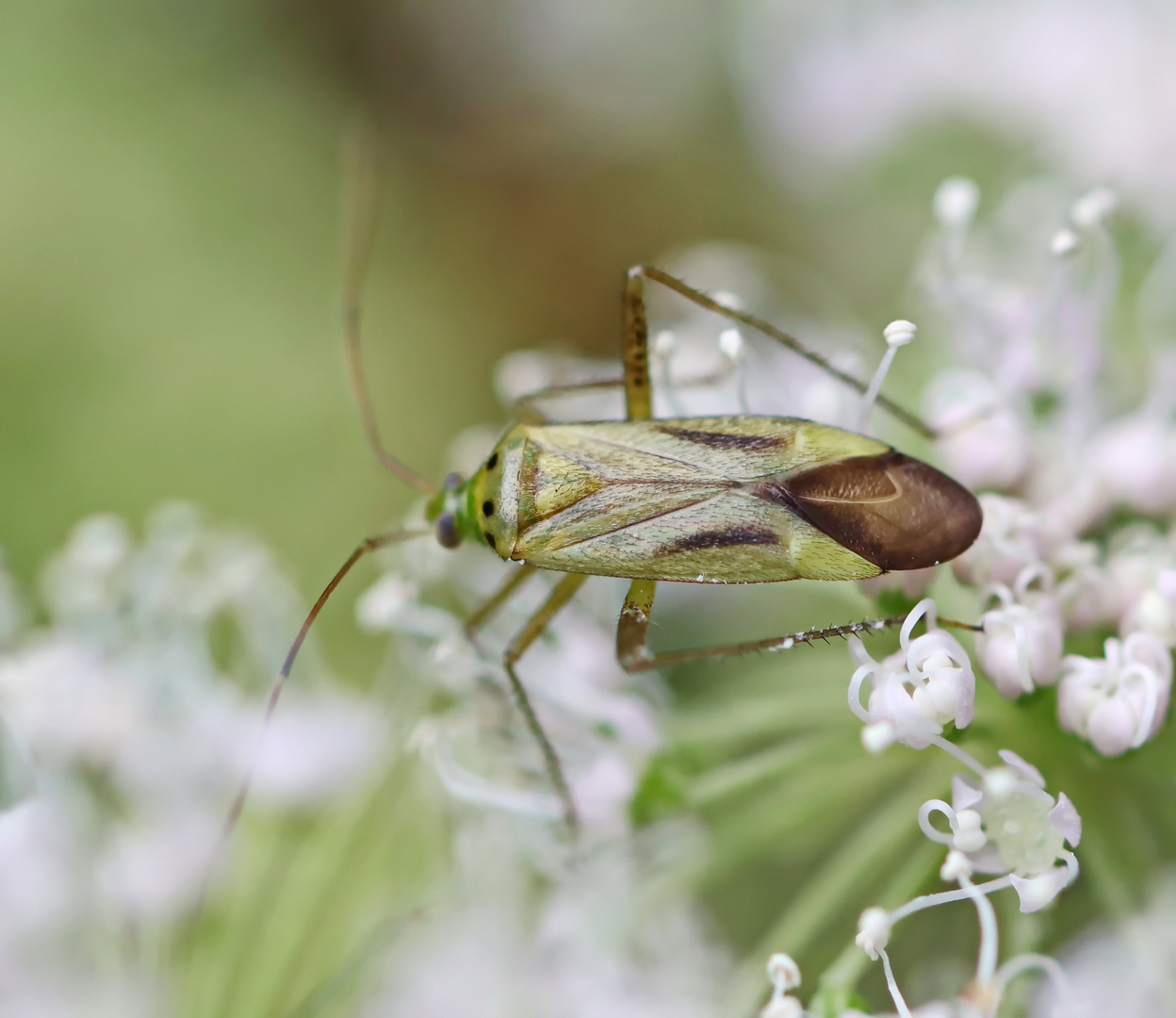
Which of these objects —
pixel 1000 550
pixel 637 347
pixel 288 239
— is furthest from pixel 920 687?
pixel 288 239

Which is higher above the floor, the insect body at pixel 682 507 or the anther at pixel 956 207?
the anther at pixel 956 207

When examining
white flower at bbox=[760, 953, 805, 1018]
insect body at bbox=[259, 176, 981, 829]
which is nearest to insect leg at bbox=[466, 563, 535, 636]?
insect body at bbox=[259, 176, 981, 829]

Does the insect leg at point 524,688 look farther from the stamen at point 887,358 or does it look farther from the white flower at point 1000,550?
the white flower at point 1000,550

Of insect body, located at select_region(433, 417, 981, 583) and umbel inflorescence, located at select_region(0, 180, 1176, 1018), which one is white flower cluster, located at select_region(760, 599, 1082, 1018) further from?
insect body, located at select_region(433, 417, 981, 583)

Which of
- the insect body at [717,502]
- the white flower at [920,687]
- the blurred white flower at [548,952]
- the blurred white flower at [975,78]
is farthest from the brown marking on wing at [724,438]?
the blurred white flower at [975,78]

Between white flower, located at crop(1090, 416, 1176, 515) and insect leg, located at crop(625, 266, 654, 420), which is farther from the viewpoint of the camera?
insect leg, located at crop(625, 266, 654, 420)

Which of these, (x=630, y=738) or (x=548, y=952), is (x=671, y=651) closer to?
(x=630, y=738)
